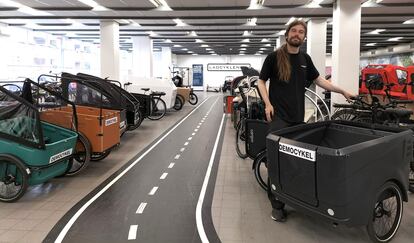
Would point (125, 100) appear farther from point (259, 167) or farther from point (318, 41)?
point (318, 41)

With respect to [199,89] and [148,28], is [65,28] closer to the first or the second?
[148,28]

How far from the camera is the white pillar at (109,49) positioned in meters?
13.9

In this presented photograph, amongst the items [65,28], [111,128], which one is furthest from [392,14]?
[65,28]

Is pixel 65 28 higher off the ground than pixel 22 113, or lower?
higher

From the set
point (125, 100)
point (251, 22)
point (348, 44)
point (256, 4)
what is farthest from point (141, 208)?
point (251, 22)

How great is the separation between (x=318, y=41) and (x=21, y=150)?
36.9 feet

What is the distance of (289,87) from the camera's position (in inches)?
135

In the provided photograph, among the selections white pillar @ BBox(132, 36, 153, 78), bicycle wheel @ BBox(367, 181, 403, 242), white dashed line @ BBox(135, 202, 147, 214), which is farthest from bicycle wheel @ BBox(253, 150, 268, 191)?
white pillar @ BBox(132, 36, 153, 78)

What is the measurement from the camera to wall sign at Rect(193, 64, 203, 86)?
119ft

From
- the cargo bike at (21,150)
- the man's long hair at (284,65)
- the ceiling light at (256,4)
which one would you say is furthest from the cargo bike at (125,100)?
the ceiling light at (256,4)

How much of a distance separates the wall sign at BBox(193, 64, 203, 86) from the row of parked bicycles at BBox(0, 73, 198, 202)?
2957cm

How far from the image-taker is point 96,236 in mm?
3254

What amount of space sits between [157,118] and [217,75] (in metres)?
25.7

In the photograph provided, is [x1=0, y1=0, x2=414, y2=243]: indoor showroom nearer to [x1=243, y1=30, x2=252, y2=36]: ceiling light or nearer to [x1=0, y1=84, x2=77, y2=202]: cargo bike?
[x1=0, y1=84, x2=77, y2=202]: cargo bike
